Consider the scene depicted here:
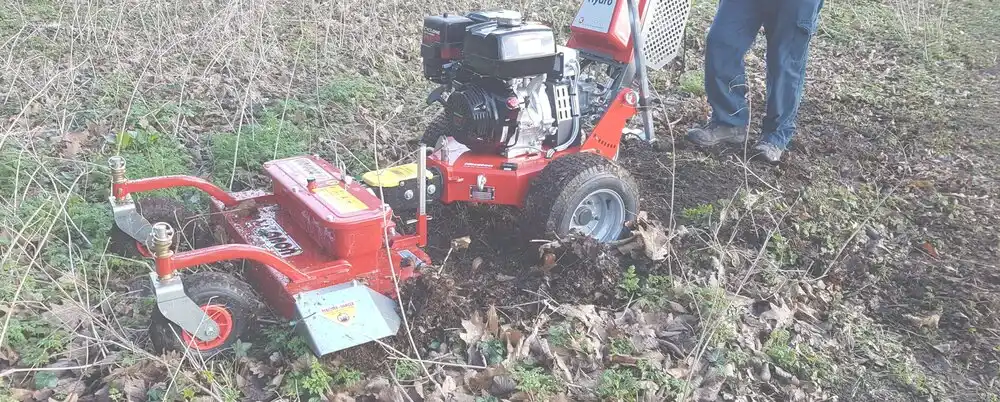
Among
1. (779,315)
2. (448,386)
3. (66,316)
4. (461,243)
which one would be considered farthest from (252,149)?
(779,315)

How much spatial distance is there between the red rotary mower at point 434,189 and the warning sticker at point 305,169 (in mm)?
11

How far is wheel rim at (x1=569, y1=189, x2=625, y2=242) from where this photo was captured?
3.90 metres

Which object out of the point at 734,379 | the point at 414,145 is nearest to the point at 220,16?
the point at 414,145

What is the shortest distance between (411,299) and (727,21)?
10.4ft

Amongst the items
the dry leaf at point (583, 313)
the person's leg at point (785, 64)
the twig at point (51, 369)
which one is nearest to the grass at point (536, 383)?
the dry leaf at point (583, 313)

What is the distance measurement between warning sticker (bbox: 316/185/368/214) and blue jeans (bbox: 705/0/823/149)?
3066 mm

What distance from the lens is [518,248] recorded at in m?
4.00

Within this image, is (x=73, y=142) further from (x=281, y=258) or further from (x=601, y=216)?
(x=601, y=216)

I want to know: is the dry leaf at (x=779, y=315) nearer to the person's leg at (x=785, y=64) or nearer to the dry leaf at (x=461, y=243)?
the dry leaf at (x=461, y=243)

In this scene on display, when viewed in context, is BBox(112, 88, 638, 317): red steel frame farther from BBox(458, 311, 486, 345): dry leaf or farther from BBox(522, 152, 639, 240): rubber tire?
BBox(458, 311, 486, 345): dry leaf

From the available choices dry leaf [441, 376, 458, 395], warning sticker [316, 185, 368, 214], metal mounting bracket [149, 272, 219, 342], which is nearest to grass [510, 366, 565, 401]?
dry leaf [441, 376, 458, 395]

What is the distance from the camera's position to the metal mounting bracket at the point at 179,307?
8.68 ft

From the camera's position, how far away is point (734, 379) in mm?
3045

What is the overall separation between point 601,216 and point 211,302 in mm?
2036
